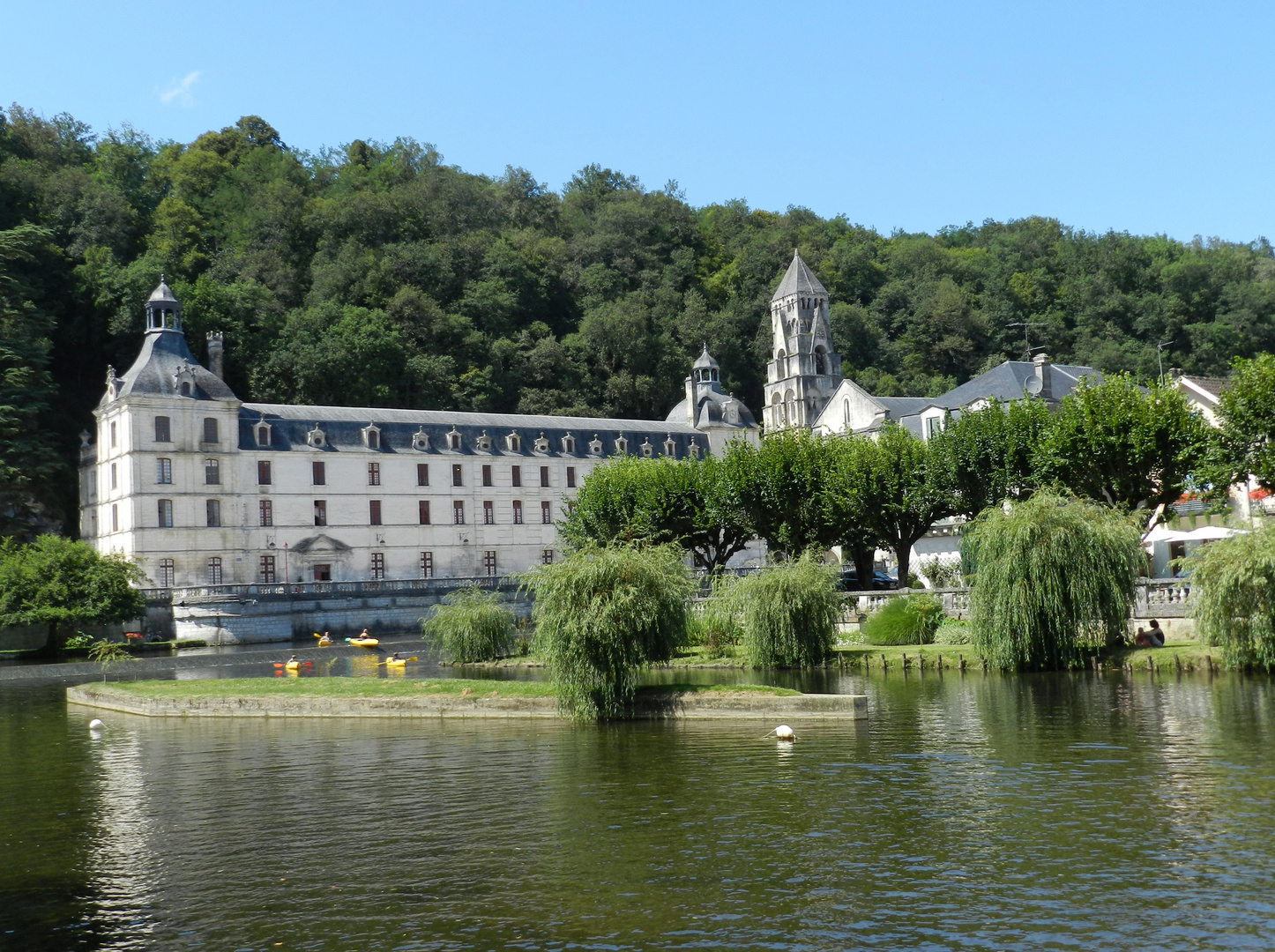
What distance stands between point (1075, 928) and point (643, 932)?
412 cm

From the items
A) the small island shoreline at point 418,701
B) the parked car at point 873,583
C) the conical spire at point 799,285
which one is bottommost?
the small island shoreline at point 418,701

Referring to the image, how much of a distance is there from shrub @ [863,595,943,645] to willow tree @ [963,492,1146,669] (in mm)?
6940

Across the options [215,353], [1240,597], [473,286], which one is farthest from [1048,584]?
[473,286]

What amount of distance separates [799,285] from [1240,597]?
6563 centimetres

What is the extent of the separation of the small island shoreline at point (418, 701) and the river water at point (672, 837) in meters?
0.83

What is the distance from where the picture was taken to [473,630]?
41719mm

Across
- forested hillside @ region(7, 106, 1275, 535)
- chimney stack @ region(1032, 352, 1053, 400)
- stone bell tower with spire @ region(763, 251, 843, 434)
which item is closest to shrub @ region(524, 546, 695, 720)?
chimney stack @ region(1032, 352, 1053, 400)

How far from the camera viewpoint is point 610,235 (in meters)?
114

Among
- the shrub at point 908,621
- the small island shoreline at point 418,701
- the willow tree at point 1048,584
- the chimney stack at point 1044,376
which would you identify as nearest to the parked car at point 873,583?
the shrub at point 908,621

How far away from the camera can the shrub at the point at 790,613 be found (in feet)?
114

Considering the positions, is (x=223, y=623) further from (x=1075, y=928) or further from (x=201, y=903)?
(x=1075, y=928)

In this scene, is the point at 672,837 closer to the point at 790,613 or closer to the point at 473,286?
the point at 790,613

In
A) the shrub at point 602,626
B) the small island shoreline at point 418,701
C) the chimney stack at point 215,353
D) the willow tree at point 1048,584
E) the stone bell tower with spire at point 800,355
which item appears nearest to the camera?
the small island shoreline at point 418,701

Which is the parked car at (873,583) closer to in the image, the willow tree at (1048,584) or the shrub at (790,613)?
the shrub at (790,613)
